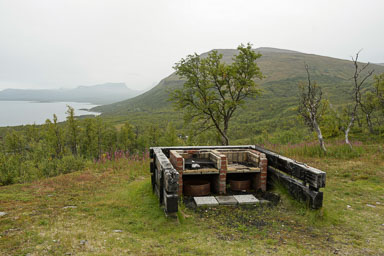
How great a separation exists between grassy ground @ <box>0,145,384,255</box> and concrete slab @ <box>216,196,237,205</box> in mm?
216

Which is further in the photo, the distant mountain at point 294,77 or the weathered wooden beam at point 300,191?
→ the distant mountain at point 294,77

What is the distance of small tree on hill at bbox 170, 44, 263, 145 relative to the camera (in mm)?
14641

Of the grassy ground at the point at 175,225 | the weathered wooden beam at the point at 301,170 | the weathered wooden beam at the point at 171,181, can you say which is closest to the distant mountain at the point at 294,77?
the weathered wooden beam at the point at 301,170

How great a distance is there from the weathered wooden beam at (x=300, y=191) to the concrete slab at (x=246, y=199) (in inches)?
36.3

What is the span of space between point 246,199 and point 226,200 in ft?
1.78

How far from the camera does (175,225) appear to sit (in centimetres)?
448

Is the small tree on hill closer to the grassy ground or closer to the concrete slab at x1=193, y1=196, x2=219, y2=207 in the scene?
the grassy ground

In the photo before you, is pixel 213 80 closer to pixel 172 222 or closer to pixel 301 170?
pixel 301 170

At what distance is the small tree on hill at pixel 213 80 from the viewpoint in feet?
48.0

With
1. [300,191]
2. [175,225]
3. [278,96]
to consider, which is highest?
[278,96]

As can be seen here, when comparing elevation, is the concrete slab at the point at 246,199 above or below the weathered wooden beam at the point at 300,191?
below

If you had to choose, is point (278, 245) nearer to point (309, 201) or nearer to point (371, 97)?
point (309, 201)

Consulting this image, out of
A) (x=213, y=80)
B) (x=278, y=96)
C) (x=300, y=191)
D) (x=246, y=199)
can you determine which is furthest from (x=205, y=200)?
(x=278, y=96)

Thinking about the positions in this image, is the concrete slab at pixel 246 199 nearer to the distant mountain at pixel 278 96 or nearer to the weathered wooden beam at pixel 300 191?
the weathered wooden beam at pixel 300 191
